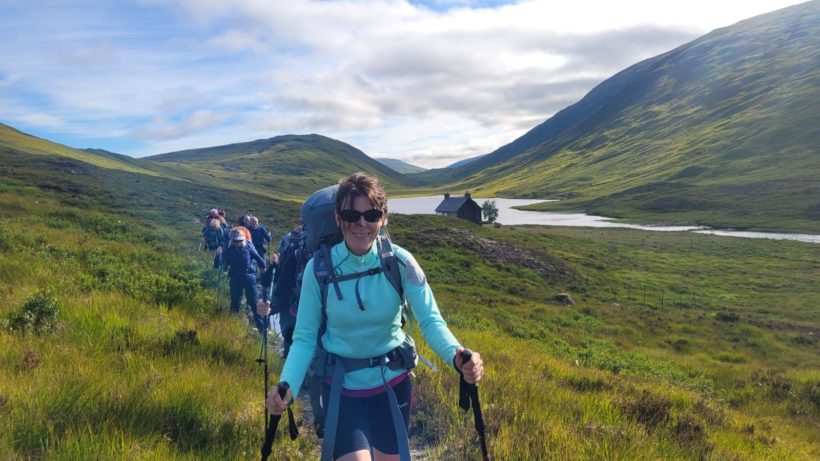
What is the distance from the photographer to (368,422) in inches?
118

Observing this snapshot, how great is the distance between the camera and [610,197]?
148 meters

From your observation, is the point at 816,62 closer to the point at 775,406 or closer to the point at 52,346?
the point at 775,406

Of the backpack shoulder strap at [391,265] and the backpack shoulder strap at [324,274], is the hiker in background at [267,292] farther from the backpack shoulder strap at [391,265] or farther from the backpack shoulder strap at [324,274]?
the backpack shoulder strap at [391,265]

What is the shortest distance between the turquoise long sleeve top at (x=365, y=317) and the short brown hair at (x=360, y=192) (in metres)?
0.31

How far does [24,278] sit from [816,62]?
256978 millimetres

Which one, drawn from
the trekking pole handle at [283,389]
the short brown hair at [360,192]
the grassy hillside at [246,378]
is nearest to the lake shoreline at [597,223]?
the grassy hillside at [246,378]

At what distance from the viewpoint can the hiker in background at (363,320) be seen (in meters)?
2.94

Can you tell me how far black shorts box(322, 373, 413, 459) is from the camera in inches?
113

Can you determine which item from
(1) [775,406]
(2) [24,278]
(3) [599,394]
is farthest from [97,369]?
(1) [775,406]

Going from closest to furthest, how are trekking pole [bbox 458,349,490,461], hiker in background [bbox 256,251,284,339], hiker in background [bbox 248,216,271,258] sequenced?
trekking pole [bbox 458,349,490,461] < hiker in background [bbox 256,251,284,339] < hiker in background [bbox 248,216,271,258]

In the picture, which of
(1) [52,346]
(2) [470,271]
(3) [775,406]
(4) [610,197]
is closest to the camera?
(1) [52,346]

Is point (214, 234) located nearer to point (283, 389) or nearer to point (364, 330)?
point (364, 330)

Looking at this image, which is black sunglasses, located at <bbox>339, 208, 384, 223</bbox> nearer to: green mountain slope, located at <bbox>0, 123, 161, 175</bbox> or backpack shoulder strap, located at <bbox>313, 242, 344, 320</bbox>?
backpack shoulder strap, located at <bbox>313, 242, 344, 320</bbox>

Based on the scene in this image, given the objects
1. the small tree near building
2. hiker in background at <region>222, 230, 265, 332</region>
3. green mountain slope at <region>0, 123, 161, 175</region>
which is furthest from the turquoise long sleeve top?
green mountain slope at <region>0, 123, 161, 175</region>
